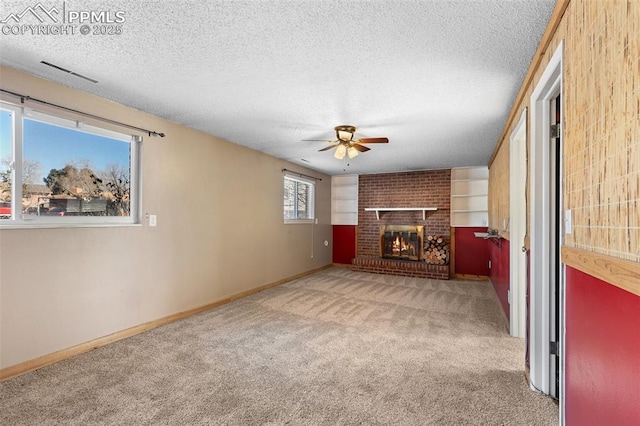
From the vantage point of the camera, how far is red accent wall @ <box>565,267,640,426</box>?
0.92 m

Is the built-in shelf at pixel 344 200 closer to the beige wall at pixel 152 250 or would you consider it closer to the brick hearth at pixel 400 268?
the brick hearth at pixel 400 268

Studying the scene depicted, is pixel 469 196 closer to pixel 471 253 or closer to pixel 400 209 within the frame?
pixel 471 253

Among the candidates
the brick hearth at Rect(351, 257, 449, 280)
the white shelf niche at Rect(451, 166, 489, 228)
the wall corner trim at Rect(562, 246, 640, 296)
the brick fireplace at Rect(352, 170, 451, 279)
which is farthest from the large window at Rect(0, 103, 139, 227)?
the white shelf niche at Rect(451, 166, 489, 228)

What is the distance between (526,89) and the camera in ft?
7.75

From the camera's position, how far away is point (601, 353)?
1.13 metres

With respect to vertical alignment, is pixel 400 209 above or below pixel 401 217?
above

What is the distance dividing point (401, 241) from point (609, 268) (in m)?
5.85

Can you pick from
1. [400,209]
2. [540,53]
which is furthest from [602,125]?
[400,209]

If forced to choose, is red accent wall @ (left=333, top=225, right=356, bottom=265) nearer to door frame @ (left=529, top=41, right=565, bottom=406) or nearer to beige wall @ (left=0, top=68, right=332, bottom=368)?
beige wall @ (left=0, top=68, right=332, bottom=368)

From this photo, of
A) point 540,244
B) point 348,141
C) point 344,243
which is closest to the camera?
point 540,244

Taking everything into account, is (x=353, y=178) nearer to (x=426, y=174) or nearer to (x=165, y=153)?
(x=426, y=174)

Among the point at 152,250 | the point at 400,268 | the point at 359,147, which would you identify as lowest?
the point at 400,268

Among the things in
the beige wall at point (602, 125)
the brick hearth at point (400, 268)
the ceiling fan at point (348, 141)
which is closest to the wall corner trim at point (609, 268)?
the beige wall at point (602, 125)

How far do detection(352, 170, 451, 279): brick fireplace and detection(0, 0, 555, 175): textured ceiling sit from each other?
3110 mm
